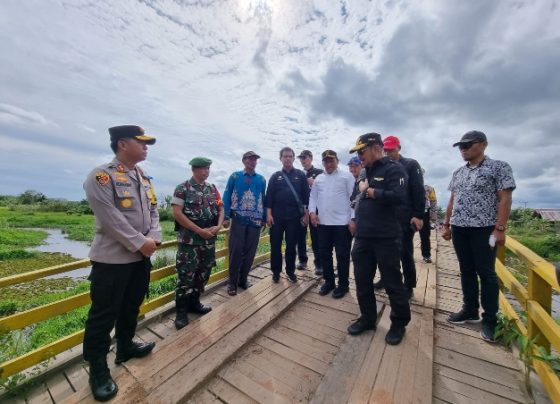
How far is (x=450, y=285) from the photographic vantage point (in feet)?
14.5

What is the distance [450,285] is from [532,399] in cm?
261

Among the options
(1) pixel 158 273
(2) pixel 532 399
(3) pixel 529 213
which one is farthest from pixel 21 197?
(3) pixel 529 213

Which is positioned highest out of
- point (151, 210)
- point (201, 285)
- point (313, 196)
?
point (313, 196)

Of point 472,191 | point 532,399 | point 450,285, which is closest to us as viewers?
point 532,399

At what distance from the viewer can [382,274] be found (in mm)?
2658

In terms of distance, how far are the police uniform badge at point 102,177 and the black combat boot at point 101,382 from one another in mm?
1373

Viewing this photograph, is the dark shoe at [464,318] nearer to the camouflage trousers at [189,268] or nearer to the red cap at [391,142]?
the red cap at [391,142]

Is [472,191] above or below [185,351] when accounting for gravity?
above

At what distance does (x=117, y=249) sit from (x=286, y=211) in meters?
2.59

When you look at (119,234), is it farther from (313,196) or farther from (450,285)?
(450,285)

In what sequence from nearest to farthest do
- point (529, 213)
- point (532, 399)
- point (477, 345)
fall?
point (532, 399)
point (477, 345)
point (529, 213)

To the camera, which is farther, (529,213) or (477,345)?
(529,213)

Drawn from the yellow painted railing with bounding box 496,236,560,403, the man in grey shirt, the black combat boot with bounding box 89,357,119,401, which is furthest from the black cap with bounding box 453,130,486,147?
the black combat boot with bounding box 89,357,119,401

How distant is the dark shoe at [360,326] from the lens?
277 centimetres
